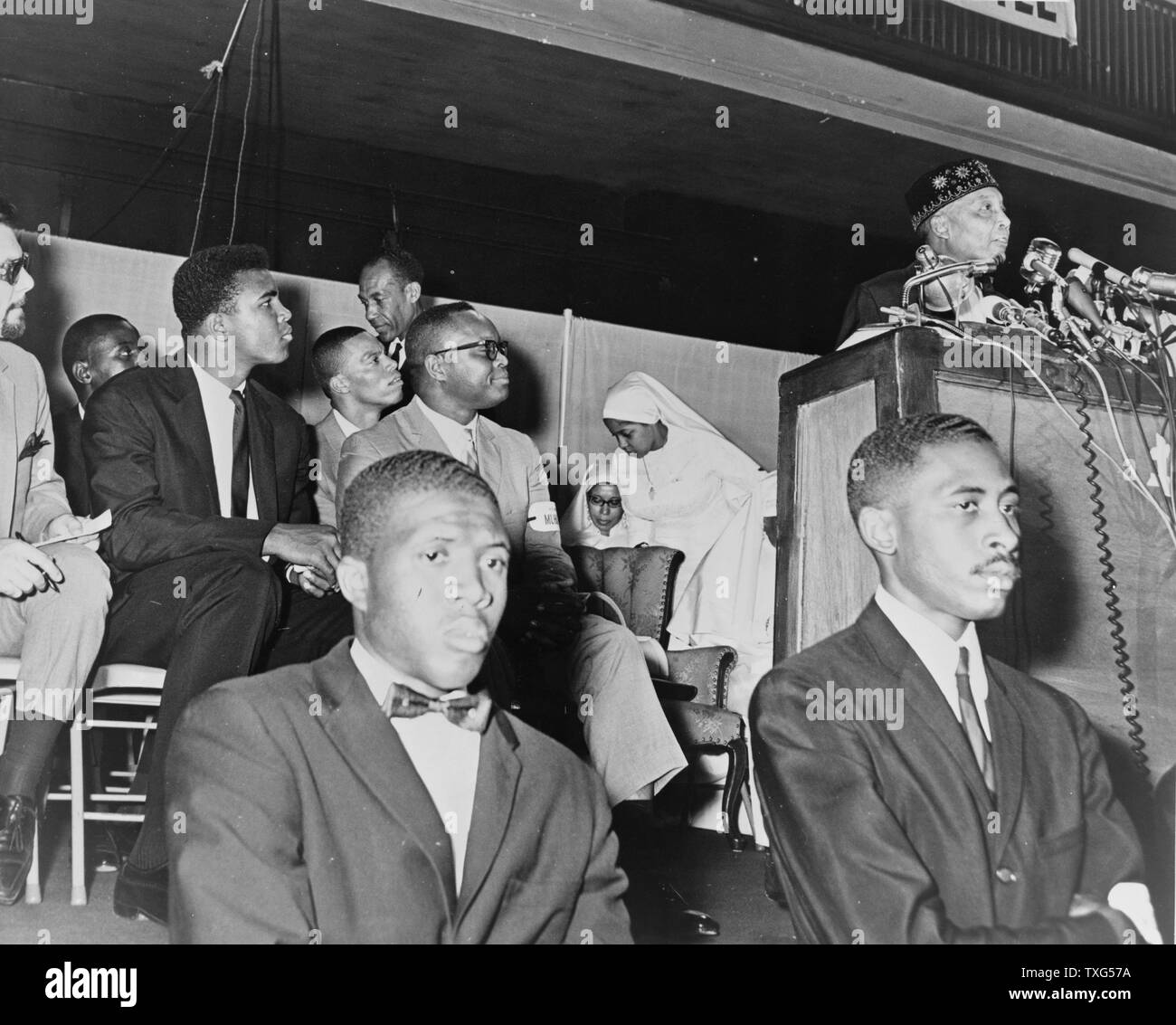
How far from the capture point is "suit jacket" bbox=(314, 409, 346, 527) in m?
3.75

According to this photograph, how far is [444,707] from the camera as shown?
1926 millimetres

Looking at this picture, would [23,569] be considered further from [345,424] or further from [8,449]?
[345,424]

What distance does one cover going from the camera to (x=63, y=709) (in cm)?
278

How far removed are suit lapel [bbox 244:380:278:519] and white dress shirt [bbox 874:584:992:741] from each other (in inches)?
62.0

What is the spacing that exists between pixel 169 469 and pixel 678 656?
2307mm

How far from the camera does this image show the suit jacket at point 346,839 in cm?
175

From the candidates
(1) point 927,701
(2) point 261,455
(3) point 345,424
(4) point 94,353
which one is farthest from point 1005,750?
(4) point 94,353

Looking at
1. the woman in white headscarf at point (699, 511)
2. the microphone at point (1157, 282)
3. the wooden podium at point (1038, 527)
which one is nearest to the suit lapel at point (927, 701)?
the wooden podium at point (1038, 527)

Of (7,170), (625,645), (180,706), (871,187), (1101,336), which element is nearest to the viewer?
(180,706)

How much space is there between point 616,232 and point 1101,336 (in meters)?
4.70

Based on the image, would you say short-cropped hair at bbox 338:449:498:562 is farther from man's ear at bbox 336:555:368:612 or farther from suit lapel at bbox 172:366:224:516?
suit lapel at bbox 172:366:224:516
